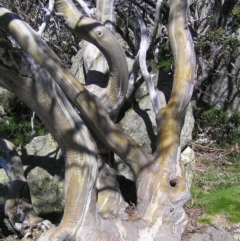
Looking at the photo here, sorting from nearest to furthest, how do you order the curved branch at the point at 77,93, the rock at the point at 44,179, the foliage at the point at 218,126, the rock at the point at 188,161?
the curved branch at the point at 77,93
the rock at the point at 44,179
the rock at the point at 188,161
the foliage at the point at 218,126

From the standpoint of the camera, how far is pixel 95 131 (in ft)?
17.5

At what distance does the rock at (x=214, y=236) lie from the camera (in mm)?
5965

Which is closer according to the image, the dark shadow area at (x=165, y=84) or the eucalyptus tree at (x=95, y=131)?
the eucalyptus tree at (x=95, y=131)

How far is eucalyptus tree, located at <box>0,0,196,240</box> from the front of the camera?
14.7ft

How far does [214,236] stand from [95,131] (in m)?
2.25

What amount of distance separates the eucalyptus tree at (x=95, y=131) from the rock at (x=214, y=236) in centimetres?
44

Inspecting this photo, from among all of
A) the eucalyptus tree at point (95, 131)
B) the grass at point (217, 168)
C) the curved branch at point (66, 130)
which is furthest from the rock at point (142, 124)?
the curved branch at point (66, 130)

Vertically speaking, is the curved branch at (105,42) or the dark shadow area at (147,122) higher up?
the curved branch at (105,42)

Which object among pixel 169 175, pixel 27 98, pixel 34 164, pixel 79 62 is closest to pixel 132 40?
pixel 79 62

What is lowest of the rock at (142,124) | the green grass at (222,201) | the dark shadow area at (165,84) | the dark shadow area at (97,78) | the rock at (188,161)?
the green grass at (222,201)

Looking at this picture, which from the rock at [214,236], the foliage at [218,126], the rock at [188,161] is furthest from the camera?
the foliage at [218,126]

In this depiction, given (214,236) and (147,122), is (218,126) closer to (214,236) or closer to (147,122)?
(147,122)

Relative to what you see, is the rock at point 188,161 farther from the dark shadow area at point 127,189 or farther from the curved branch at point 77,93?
the curved branch at point 77,93

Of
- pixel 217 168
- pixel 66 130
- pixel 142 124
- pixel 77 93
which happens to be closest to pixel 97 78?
pixel 142 124
